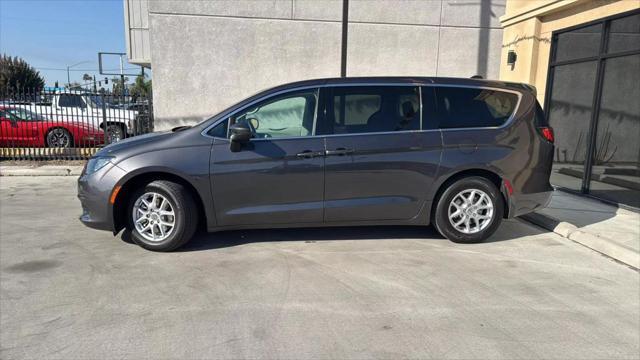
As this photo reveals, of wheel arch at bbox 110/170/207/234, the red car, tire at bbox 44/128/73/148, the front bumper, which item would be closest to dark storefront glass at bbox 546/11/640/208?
wheel arch at bbox 110/170/207/234

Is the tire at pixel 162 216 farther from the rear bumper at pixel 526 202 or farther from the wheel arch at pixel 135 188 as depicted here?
the rear bumper at pixel 526 202

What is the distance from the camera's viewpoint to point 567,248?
521 centimetres

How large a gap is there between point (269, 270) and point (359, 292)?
944 millimetres

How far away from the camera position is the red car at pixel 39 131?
A: 37.9 ft

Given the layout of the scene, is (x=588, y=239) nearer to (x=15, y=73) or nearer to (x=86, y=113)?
(x=86, y=113)

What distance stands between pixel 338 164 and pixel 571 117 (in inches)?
256

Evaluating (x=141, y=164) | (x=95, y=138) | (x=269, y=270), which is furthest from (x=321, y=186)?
(x=95, y=138)

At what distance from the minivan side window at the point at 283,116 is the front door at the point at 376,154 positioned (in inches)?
7.5

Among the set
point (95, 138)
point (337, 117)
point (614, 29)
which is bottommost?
point (95, 138)

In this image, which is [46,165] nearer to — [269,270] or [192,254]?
[192,254]

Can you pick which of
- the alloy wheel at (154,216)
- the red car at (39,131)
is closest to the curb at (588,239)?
the alloy wheel at (154,216)

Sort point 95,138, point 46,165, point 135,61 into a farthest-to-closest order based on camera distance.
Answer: point 135,61, point 95,138, point 46,165

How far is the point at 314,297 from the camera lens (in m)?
3.77

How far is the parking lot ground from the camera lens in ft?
10.0
